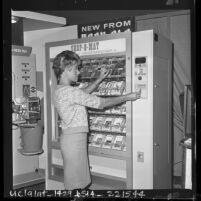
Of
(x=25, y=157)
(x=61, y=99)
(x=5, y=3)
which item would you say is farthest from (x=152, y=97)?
(x=25, y=157)

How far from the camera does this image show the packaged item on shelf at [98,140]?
2.92m

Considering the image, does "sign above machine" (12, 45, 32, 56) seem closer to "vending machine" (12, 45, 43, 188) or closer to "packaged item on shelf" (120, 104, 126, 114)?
"vending machine" (12, 45, 43, 188)

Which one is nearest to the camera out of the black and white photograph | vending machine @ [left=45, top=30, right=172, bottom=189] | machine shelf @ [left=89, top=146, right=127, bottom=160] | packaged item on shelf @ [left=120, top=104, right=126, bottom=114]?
the black and white photograph

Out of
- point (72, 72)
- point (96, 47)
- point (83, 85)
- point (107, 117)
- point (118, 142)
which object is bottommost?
point (118, 142)

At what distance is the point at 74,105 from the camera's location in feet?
8.04

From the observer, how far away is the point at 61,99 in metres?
2.43

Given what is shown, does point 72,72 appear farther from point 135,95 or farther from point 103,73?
point 135,95

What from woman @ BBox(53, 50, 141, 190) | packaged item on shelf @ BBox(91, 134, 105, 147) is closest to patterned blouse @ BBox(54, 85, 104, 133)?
woman @ BBox(53, 50, 141, 190)

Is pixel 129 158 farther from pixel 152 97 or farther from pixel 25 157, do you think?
pixel 25 157

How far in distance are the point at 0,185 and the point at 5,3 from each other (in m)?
1.60

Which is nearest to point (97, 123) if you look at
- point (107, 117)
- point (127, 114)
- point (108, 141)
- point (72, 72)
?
point (107, 117)

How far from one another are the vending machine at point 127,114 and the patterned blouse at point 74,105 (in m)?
0.41

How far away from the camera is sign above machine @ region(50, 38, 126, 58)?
8.55 feet

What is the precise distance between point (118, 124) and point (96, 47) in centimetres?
84
